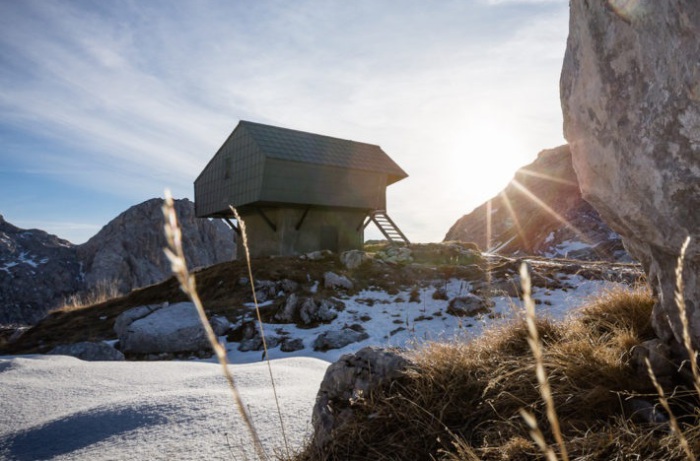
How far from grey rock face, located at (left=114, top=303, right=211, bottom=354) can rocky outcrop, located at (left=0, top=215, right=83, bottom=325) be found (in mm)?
30794

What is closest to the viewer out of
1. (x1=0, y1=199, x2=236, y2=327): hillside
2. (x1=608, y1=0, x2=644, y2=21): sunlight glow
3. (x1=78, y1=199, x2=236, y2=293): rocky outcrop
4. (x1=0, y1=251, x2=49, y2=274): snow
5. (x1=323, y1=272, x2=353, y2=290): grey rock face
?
(x1=608, y1=0, x2=644, y2=21): sunlight glow

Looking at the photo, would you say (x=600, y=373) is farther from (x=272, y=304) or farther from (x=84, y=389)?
(x=272, y=304)

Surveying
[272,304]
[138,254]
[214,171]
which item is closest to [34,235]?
[138,254]

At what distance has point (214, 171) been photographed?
900 inches

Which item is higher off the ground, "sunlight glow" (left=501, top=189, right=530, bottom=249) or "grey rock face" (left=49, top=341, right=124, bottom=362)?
"sunlight glow" (left=501, top=189, right=530, bottom=249)

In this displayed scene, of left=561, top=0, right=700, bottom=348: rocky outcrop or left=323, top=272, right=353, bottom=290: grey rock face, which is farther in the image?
left=323, top=272, right=353, bottom=290: grey rock face

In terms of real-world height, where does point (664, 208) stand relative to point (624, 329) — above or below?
above

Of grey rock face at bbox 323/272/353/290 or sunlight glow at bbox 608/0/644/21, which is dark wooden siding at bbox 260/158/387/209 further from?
sunlight glow at bbox 608/0/644/21

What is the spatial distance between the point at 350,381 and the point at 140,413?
1873 millimetres

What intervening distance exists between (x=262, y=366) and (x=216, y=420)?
231 cm

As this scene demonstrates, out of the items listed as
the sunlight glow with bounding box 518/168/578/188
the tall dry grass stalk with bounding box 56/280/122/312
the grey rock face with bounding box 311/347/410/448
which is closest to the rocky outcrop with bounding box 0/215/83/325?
the tall dry grass stalk with bounding box 56/280/122/312

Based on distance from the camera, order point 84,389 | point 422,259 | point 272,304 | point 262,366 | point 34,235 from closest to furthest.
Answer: point 84,389
point 262,366
point 272,304
point 422,259
point 34,235

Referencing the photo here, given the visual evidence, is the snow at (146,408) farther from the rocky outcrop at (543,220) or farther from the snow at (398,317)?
the rocky outcrop at (543,220)

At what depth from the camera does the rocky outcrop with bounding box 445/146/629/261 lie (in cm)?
4359
